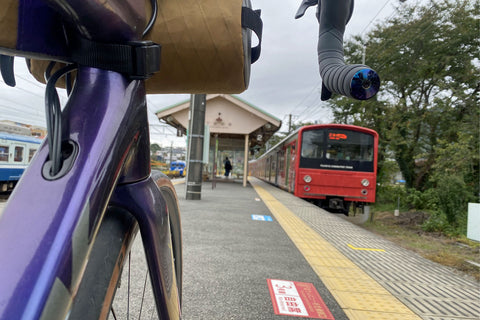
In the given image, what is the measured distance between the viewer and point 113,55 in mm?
594

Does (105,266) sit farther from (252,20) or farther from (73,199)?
(252,20)

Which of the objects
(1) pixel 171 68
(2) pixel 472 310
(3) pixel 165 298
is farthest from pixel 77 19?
(2) pixel 472 310

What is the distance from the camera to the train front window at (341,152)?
941 centimetres

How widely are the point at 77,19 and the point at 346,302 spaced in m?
2.36

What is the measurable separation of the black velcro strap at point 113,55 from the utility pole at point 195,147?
7.67 metres

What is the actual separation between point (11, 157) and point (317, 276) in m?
12.2

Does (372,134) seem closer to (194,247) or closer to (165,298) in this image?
(194,247)

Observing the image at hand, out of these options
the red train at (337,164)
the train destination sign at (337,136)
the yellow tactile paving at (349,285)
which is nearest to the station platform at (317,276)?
the yellow tactile paving at (349,285)

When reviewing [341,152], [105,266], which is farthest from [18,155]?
[105,266]

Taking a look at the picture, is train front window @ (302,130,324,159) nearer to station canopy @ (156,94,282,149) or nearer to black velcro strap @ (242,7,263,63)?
station canopy @ (156,94,282,149)

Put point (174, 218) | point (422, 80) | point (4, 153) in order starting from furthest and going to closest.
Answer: point (422, 80) → point (4, 153) → point (174, 218)

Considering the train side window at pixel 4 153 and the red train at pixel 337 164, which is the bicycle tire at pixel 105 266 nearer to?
the red train at pixel 337 164

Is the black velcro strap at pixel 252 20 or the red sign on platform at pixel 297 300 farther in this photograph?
the red sign on platform at pixel 297 300

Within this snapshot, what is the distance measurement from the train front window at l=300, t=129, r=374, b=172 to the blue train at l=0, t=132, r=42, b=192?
925 centimetres
